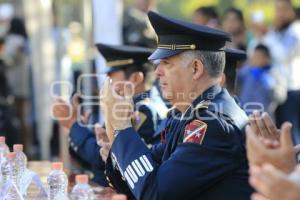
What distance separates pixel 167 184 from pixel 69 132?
2053 millimetres

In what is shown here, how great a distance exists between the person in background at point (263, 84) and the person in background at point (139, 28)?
992 mm

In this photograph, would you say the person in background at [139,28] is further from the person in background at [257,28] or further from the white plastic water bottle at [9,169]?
the white plastic water bottle at [9,169]

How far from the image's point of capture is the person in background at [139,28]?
7.30 m

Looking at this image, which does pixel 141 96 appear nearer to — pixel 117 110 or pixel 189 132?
pixel 117 110

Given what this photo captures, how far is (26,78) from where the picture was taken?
9.13m

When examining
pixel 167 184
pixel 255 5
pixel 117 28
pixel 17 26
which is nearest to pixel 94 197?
pixel 167 184

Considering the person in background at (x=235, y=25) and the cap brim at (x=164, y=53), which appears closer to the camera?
the cap brim at (x=164, y=53)

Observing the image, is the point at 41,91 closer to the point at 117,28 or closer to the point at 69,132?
the point at 117,28

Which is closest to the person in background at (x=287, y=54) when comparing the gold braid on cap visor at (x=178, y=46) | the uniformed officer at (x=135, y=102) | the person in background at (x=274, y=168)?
the uniformed officer at (x=135, y=102)

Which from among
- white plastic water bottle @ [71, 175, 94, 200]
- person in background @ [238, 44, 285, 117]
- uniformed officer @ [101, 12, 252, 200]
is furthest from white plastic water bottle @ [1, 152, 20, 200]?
person in background @ [238, 44, 285, 117]

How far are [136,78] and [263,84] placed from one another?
2477 millimetres

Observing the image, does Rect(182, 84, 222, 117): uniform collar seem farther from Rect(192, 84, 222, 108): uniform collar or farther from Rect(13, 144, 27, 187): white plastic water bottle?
Rect(13, 144, 27, 187): white plastic water bottle

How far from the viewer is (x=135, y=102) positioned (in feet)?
14.6

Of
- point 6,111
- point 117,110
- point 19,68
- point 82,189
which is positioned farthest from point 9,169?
point 19,68
